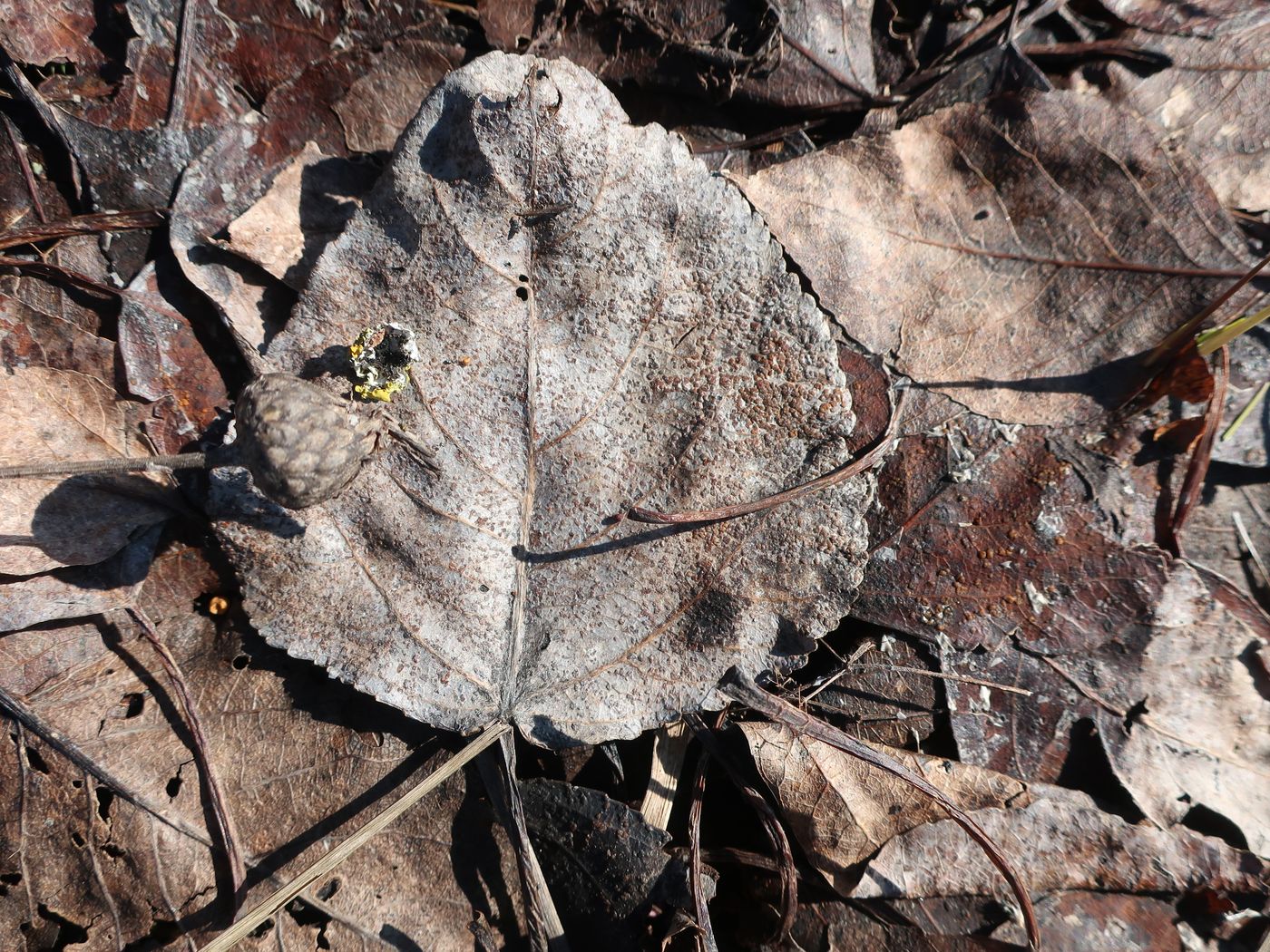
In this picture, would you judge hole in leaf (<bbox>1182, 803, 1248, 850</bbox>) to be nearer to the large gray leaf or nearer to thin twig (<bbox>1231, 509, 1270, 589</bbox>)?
thin twig (<bbox>1231, 509, 1270, 589</bbox>)

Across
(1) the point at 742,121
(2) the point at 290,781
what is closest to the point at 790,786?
(2) the point at 290,781

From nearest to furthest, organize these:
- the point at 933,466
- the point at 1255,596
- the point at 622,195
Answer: the point at 622,195 < the point at 933,466 < the point at 1255,596

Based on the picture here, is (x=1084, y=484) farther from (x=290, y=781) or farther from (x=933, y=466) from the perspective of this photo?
(x=290, y=781)

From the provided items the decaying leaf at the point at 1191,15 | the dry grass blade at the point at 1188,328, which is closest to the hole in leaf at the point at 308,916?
the dry grass blade at the point at 1188,328

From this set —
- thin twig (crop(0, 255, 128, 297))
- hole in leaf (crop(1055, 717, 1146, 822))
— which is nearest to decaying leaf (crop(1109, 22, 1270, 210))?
hole in leaf (crop(1055, 717, 1146, 822))

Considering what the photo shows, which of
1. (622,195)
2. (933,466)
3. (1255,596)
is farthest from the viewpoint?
(1255,596)

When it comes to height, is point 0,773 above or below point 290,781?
below
